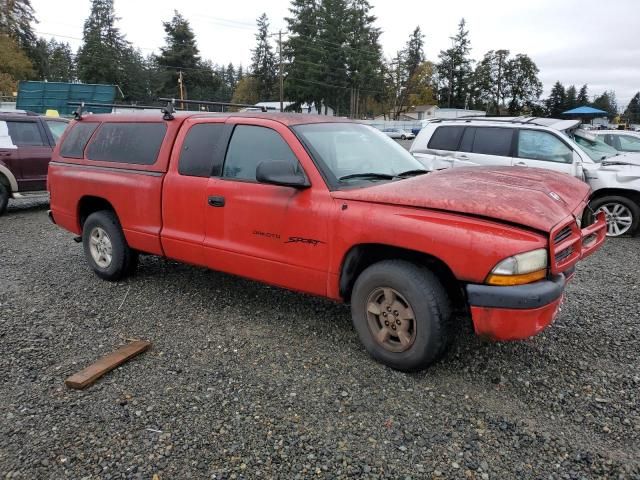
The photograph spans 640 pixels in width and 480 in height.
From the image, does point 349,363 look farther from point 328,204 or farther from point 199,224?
point 199,224

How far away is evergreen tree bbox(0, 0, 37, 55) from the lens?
5744 centimetres

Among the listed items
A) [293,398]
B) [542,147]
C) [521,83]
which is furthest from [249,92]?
[293,398]

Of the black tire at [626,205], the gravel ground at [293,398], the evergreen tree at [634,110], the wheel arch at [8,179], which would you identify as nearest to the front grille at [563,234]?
the gravel ground at [293,398]

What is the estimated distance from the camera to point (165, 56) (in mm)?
66188

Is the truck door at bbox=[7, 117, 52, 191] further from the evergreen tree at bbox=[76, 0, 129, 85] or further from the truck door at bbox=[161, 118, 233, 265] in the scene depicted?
the evergreen tree at bbox=[76, 0, 129, 85]

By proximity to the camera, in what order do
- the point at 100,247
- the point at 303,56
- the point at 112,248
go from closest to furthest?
the point at 112,248 < the point at 100,247 < the point at 303,56

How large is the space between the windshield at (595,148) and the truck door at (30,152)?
9.59 metres

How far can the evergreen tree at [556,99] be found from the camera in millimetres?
93688

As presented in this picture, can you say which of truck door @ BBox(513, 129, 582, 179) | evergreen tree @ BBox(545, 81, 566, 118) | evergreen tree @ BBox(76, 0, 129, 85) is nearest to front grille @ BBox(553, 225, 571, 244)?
truck door @ BBox(513, 129, 582, 179)

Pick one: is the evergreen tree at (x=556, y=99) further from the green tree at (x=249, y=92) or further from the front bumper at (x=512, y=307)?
the front bumper at (x=512, y=307)

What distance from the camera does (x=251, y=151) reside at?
3959 millimetres

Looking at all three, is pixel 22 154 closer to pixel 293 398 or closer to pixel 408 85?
pixel 293 398

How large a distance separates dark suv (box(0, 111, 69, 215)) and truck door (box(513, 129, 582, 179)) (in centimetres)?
850

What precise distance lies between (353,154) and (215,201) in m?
1.22
